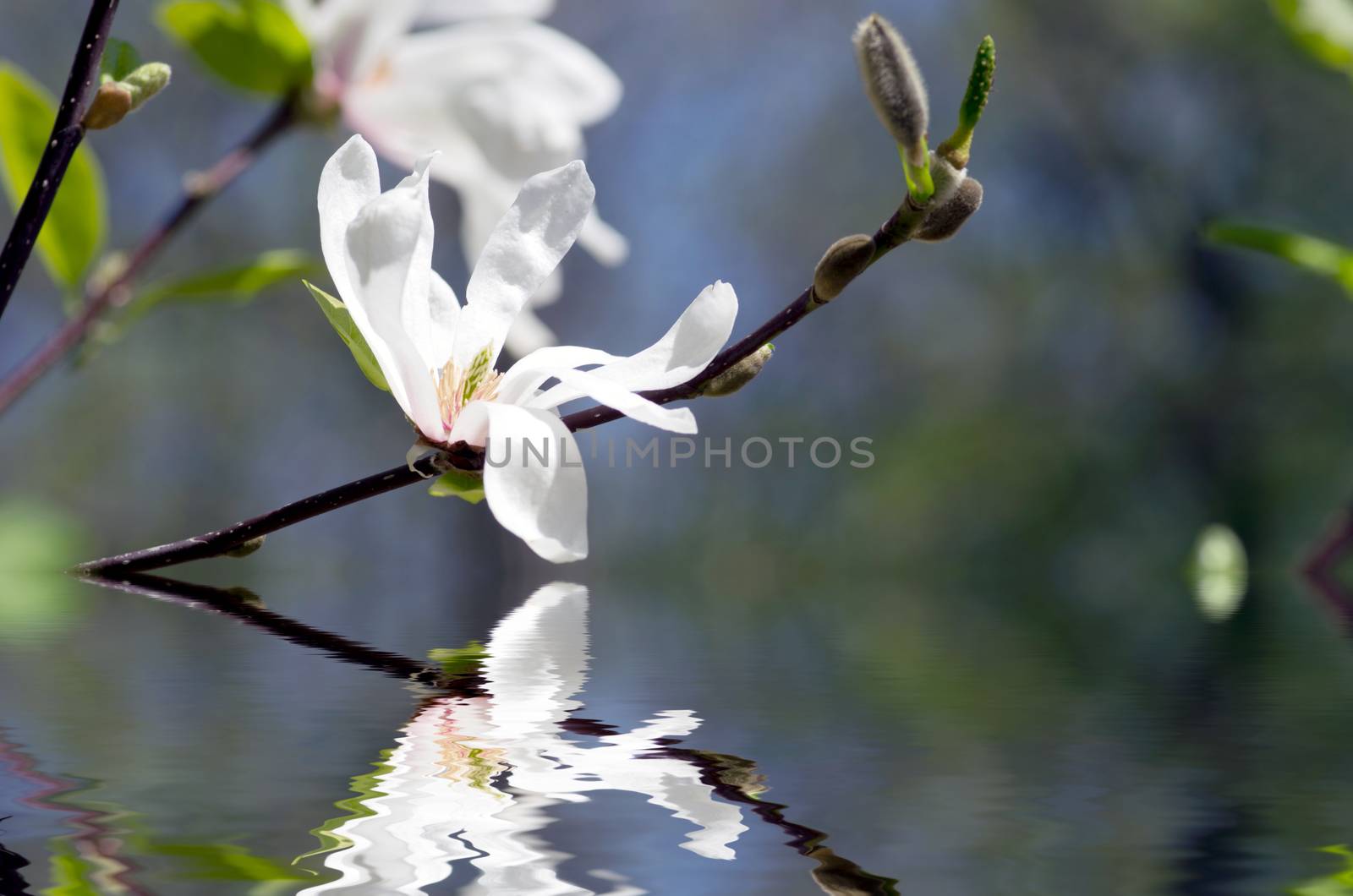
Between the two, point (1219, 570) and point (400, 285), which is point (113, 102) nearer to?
point (400, 285)

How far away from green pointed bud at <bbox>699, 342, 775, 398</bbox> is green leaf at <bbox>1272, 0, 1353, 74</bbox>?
65 centimetres

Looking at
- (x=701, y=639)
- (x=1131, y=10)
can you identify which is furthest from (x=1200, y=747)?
(x=1131, y=10)

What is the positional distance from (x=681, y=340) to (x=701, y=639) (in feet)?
1.15

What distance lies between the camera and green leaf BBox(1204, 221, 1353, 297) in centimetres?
78

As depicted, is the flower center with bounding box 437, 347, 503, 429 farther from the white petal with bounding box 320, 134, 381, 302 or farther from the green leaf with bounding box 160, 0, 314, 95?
the green leaf with bounding box 160, 0, 314, 95

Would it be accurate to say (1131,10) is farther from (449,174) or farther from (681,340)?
(681,340)

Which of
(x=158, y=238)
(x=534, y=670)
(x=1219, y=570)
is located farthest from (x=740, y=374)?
(x=1219, y=570)

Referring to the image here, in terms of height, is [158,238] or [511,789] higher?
[158,238]

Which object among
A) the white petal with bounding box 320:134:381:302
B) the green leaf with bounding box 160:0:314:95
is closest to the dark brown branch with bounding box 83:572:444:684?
the white petal with bounding box 320:134:381:302

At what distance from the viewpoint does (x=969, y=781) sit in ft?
0.90

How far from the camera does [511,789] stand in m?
0.25

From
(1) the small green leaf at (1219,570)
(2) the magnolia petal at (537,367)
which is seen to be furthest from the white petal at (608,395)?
(1) the small green leaf at (1219,570)

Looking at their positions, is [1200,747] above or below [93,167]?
below

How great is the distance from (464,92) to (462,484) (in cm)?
27
